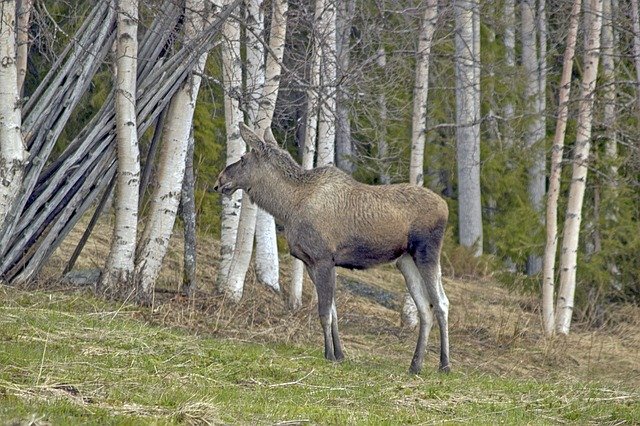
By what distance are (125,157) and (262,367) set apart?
15.9ft

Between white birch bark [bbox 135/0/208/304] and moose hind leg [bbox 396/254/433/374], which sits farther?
white birch bark [bbox 135/0/208/304]

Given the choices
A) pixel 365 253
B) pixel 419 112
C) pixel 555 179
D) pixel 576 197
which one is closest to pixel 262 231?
pixel 419 112

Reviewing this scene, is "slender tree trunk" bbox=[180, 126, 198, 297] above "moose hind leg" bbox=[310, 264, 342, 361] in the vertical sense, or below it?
above

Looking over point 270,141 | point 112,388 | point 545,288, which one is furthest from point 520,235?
point 112,388

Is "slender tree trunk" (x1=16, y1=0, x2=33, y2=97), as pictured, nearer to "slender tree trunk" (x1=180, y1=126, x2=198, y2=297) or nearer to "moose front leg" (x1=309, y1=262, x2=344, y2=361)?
"slender tree trunk" (x1=180, y1=126, x2=198, y2=297)

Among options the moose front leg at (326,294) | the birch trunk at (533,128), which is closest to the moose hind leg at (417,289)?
the moose front leg at (326,294)

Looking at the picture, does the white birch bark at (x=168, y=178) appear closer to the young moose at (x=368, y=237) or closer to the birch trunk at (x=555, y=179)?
the young moose at (x=368, y=237)

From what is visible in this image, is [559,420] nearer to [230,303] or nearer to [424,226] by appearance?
[424,226]

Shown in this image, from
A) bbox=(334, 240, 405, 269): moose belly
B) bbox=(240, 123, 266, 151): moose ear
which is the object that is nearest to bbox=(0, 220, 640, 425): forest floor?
bbox=(334, 240, 405, 269): moose belly

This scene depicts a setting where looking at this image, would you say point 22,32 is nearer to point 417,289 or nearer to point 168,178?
point 168,178

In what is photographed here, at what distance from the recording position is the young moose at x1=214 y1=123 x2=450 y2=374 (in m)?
13.6

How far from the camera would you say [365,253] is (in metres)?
13.8

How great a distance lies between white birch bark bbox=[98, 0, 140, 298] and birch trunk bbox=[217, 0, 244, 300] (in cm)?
124

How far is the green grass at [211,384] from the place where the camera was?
879 centimetres
